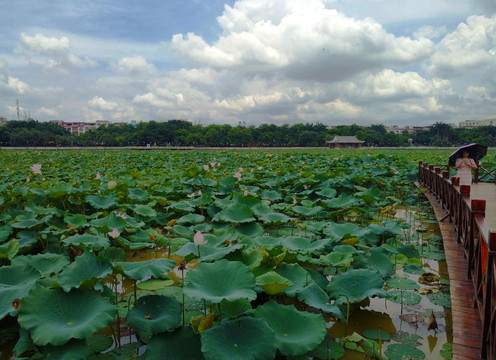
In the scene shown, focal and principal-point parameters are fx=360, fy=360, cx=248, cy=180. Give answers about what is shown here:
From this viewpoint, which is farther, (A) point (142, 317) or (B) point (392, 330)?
(B) point (392, 330)

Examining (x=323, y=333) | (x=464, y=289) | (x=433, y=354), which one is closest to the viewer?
(x=323, y=333)

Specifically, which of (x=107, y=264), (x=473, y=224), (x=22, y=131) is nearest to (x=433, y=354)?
(x=473, y=224)

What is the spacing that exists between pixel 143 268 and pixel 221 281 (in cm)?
49

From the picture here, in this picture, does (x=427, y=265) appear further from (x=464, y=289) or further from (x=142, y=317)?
(x=142, y=317)

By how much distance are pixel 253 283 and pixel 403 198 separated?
6.45 m

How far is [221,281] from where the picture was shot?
6.48ft

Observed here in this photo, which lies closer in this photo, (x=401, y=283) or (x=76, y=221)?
(x=401, y=283)

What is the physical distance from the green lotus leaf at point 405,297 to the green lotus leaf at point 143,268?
1595 mm

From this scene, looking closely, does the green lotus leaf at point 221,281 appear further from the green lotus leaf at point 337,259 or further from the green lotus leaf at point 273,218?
the green lotus leaf at point 273,218

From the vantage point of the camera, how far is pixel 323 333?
179 centimetres

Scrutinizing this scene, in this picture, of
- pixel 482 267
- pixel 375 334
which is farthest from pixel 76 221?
pixel 482 267

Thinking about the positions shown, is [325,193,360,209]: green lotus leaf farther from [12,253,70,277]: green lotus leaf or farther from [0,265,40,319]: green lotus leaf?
[0,265,40,319]: green lotus leaf

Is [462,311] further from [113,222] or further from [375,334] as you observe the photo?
[113,222]

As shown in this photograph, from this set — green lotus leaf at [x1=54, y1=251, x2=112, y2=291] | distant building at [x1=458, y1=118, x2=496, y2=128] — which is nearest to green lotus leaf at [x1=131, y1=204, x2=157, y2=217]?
green lotus leaf at [x1=54, y1=251, x2=112, y2=291]
